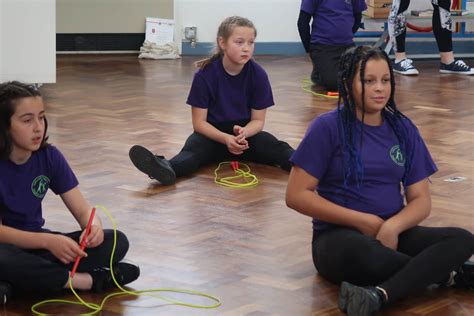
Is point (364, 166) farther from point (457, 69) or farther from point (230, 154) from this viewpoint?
point (457, 69)

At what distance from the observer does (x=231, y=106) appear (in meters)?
4.55

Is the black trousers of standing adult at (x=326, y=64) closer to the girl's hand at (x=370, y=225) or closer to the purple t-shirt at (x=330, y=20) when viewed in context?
the purple t-shirt at (x=330, y=20)

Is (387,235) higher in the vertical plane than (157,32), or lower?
lower

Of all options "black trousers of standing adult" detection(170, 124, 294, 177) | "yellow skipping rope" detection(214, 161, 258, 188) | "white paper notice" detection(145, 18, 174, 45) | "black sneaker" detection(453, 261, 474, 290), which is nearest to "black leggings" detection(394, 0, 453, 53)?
"white paper notice" detection(145, 18, 174, 45)

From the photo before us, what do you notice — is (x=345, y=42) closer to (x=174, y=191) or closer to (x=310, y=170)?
(x=174, y=191)

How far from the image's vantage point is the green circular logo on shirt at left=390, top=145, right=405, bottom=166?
9.84ft

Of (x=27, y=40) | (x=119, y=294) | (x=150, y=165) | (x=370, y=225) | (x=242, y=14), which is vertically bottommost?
(x=119, y=294)

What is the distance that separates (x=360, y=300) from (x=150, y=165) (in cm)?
171

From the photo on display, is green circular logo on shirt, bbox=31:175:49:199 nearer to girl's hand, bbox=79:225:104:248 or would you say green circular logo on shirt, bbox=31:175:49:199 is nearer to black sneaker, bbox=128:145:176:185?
girl's hand, bbox=79:225:104:248

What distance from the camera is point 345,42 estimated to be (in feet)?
23.0

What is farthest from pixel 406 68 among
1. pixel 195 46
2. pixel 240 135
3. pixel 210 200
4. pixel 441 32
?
pixel 210 200

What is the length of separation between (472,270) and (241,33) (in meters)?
1.84

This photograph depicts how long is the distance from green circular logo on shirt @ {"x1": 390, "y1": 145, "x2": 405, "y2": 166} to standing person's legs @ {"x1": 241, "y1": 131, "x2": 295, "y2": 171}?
58.5 inches

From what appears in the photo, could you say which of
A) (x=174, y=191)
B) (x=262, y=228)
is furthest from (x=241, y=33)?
(x=262, y=228)
